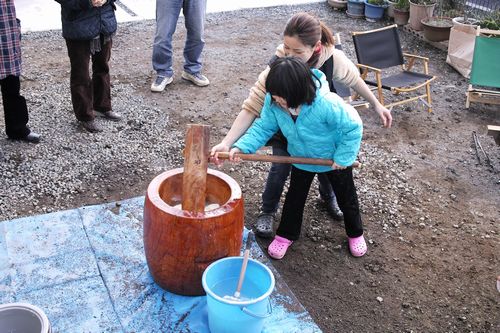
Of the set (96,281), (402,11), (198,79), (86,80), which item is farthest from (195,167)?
(402,11)

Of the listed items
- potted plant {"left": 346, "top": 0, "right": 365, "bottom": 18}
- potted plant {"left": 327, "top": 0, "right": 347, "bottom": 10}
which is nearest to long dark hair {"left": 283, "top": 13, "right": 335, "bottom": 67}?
potted plant {"left": 346, "top": 0, "right": 365, "bottom": 18}

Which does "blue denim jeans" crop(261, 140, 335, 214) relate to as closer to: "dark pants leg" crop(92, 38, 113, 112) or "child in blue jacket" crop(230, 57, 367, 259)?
"child in blue jacket" crop(230, 57, 367, 259)

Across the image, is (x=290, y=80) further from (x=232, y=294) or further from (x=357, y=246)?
(x=357, y=246)

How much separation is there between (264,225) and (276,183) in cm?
31

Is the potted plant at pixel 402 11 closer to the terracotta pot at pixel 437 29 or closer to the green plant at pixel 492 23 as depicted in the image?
the terracotta pot at pixel 437 29

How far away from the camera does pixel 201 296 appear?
2.78 metres

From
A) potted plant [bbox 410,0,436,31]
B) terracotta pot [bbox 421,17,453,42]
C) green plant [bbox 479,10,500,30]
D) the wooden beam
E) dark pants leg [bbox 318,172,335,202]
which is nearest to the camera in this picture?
the wooden beam

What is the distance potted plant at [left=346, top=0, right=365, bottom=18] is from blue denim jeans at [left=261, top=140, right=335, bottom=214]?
5.45m

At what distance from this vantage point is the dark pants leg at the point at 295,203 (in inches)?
126

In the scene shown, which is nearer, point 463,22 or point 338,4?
point 463,22

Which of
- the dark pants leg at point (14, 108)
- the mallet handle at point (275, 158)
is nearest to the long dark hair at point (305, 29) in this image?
the mallet handle at point (275, 158)

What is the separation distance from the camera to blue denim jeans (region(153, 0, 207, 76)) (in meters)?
5.35

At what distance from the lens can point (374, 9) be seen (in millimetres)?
8289

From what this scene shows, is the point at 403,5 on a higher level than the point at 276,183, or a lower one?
higher
